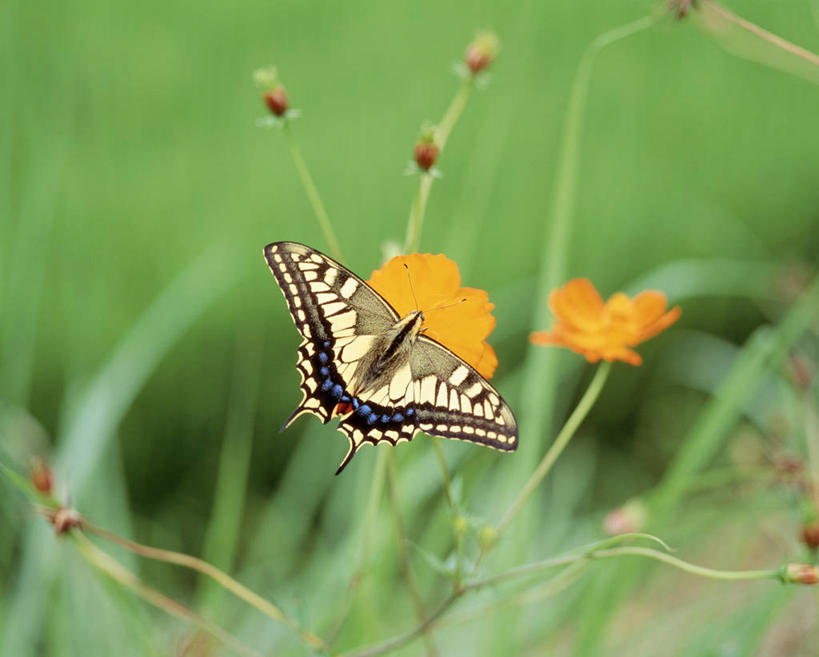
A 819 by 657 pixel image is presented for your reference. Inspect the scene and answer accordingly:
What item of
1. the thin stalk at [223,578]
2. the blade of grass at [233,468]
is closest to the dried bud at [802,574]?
the thin stalk at [223,578]

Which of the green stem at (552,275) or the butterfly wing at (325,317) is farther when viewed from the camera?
the green stem at (552,275)

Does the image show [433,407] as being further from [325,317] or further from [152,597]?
[152,597]

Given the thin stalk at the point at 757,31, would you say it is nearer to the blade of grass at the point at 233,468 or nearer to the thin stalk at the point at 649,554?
the thin stalk at the point at 649,554

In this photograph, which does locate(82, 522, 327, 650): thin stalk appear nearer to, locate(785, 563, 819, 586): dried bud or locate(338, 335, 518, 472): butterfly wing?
locate(338, 335, 518, 472): butterfly wing

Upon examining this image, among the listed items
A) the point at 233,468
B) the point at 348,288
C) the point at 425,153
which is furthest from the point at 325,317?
the point at 233,468

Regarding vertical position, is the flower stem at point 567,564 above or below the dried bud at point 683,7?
below

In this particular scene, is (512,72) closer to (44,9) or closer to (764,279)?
(764,279)
